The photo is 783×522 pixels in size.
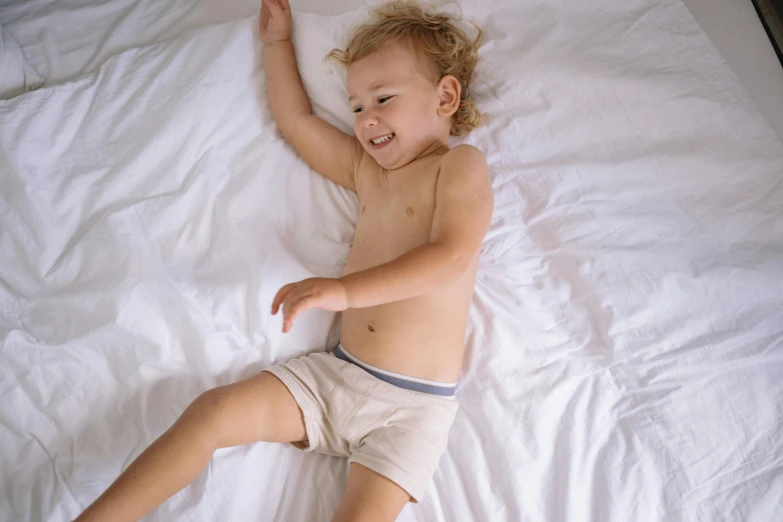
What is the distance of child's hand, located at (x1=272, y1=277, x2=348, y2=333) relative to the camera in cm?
87

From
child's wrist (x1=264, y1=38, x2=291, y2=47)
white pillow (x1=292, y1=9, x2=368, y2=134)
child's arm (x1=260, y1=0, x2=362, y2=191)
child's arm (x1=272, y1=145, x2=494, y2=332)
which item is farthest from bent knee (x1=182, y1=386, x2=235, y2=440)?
child's wrist (x1=264, y1=38, x2=291, y2=47)

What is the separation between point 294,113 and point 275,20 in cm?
20

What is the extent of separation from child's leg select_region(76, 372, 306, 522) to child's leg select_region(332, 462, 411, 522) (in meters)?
0.14

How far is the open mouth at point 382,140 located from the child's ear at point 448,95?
0.11 m

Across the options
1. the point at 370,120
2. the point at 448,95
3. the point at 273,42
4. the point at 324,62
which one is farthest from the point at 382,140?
the point at 273,42

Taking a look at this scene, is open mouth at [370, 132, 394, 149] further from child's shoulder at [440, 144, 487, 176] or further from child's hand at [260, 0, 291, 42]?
child's hand at [260, 0, 291, 42]

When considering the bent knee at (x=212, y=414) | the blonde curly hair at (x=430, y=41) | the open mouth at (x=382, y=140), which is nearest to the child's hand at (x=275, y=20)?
the blonde curly hair at (x=430, y=41)

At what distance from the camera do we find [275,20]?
1.29 m

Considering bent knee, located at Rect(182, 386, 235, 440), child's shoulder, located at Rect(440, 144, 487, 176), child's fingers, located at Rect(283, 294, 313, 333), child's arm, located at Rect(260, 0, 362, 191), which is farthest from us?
child's arm, located at Rect(260, 0, 362, 191)

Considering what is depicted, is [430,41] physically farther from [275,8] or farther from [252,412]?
[252,412]

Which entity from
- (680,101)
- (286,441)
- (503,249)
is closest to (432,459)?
(286,441)

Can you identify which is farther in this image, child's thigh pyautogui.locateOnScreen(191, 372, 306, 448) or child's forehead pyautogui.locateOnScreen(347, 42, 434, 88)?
child's forehead pyautogui.locateOnScreen(347, 42, 434, 88)

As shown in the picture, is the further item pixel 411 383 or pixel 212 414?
pixel 411 383

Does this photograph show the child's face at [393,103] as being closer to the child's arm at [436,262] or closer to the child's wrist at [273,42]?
the child's arm at [436,262]
